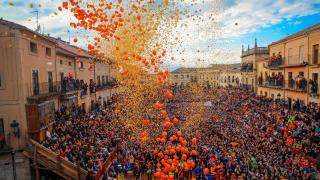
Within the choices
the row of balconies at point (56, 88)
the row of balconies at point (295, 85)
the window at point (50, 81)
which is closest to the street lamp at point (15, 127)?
the row of balconies at point (56, 88)

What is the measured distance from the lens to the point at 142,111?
1123 inches

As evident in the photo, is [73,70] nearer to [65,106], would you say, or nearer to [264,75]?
[65,106]

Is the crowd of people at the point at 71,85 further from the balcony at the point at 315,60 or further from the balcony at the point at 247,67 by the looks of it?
the balcony at the point at 247,67

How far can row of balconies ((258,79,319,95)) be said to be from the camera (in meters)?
18.2

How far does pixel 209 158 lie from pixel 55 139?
927 centimetres

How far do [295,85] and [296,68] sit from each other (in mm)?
1662

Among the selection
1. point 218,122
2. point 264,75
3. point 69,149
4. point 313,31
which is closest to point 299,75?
point 313,31

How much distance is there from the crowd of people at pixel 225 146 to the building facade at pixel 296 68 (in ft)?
5.28

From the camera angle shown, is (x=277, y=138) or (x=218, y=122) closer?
(x=277, y=138)

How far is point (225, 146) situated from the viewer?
51.6 ft

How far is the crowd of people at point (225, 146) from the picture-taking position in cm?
1261

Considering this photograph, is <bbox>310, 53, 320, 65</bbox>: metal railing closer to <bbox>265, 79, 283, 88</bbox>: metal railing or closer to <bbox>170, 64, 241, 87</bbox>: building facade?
<bbox>265, 79, 283, 88</bbox>: metal railing

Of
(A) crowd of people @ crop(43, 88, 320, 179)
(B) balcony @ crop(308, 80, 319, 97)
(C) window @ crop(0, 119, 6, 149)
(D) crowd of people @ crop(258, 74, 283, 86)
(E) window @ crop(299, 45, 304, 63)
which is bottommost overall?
(A) crowd of people @ crop(43, 88, 320, 179)

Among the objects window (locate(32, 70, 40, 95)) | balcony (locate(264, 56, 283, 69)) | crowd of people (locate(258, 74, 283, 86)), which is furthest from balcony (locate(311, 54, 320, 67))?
window (locate(32, 70, 40, 95))
